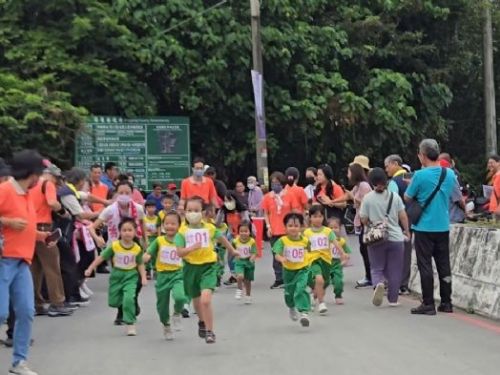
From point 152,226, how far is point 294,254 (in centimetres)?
516

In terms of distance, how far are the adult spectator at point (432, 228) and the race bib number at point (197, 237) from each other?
2.93 meters

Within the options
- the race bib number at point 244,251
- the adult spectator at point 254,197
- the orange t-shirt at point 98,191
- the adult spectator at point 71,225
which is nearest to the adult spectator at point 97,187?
the orange t-shirt at point 98,191

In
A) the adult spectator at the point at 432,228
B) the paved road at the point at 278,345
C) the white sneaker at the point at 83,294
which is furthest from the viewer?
the white sneaker at the point at 83,294

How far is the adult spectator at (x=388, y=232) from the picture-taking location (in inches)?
443

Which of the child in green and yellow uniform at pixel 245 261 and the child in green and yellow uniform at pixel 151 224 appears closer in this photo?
the child in green and yellow uniform at pixel 245 261

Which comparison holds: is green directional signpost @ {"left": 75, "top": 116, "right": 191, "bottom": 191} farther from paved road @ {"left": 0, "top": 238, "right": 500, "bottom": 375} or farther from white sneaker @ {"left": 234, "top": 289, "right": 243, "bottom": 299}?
paved road @ {"left": 0, "top": 238, "right": 500, "bottom": 375}

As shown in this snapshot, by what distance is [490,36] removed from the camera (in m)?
28.2

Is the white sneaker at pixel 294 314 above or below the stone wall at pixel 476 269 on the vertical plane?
below

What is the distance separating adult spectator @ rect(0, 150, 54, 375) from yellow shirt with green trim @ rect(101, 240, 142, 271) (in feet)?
7.35

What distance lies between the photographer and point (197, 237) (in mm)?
8938

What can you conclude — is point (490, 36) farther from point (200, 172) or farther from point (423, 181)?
point (423, 181)

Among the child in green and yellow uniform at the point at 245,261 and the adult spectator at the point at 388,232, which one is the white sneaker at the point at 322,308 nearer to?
the adult spectator at the point at 388,232

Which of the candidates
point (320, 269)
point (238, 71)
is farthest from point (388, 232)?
point (238, 71)

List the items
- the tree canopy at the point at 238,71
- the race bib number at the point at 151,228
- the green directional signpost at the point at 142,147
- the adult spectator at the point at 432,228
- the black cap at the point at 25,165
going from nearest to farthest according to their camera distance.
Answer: the black cap at the point at 25,165, the adult spectator at the point at 432,228, the race bib number at the point at 151,228, the tree canopy at the point at 238,71, the green directional signpost at the point at 142,147
